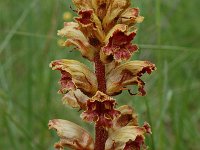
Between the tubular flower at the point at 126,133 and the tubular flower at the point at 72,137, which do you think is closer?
the tubular flower at the point at 126,133

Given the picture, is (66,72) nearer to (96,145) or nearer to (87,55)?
(87,55)

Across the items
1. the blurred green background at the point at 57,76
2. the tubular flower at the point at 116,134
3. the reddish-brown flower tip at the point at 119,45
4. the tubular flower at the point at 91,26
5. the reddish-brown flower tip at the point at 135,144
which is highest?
the blurred green background at the point at 57,76

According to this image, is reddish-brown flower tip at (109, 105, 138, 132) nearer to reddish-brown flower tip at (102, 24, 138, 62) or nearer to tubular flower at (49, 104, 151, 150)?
tubular flower at (49, 104, 151, 150)

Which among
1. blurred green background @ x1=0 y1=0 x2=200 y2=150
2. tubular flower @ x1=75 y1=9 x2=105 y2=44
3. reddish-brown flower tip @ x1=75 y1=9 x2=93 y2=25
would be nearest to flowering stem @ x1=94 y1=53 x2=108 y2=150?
tubular flower @ x1=75 y1=9 x2=105 y2=44

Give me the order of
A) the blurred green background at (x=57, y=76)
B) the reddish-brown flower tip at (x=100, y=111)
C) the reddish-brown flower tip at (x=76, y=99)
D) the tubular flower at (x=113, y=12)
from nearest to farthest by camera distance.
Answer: the reddish-brown flower tip at (x=100, y=111)
the tubular flower at (x=113, y=12)
the reddish-brown flower tip at (x=76, y=99)
the blurred green background at (x=57, y=76)

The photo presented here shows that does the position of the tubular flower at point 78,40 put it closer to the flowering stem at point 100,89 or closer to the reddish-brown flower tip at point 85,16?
the flowering stem at point 100,89

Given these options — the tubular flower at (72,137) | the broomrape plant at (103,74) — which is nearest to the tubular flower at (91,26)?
the broomrape plant at (103,74)

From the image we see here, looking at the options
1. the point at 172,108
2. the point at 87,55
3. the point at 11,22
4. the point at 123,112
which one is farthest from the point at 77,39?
the point at 11,22

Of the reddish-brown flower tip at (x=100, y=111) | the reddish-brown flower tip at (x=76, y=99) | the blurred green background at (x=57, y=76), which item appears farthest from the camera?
the blurred green background at (x=57, y=76)

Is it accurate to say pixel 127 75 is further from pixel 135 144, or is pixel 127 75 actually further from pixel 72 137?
pixel 72 137
